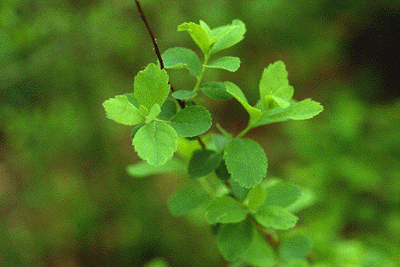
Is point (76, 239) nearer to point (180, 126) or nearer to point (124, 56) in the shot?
point (124, 56)

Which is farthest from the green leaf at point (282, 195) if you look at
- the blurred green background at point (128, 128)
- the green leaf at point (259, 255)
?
the blurred green background at point (128, 128)

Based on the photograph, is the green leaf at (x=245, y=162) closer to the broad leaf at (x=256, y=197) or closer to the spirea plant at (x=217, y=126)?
the spirea plant at (x=217, y=126)

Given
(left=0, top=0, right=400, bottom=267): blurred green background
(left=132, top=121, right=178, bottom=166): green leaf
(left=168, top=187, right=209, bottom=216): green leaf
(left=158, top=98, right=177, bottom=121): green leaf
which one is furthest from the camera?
(left=0, top=0, right=400, bottom=267): blurred green background

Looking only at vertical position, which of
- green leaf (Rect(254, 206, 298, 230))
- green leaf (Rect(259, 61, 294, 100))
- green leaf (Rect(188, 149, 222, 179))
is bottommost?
green leaf (Rect(254, 206, 298, 230))

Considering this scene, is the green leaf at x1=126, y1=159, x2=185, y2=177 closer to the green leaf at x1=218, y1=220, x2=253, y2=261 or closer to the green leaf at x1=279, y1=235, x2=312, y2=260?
the green leaf at x1=218, y1=220, x2=253, y2=261

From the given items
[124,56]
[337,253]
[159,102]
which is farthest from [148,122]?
[124,56]

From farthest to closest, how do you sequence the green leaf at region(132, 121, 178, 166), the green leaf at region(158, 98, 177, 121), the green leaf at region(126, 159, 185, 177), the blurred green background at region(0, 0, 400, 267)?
the blurred green background at region(0, 0, 400, 267), the green leaf at region(126, 159, 185, 177), the green leaf at region(158, 98, 177, 121), the green leaf at region(132, 121, 178, 166)

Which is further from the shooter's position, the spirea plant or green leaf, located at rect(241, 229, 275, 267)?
green leaf, located at rect(241, 229, 275, 267)

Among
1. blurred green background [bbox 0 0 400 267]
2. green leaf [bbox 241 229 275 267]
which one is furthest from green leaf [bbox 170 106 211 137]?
blurred green background [bbox 0 0 400 267]
